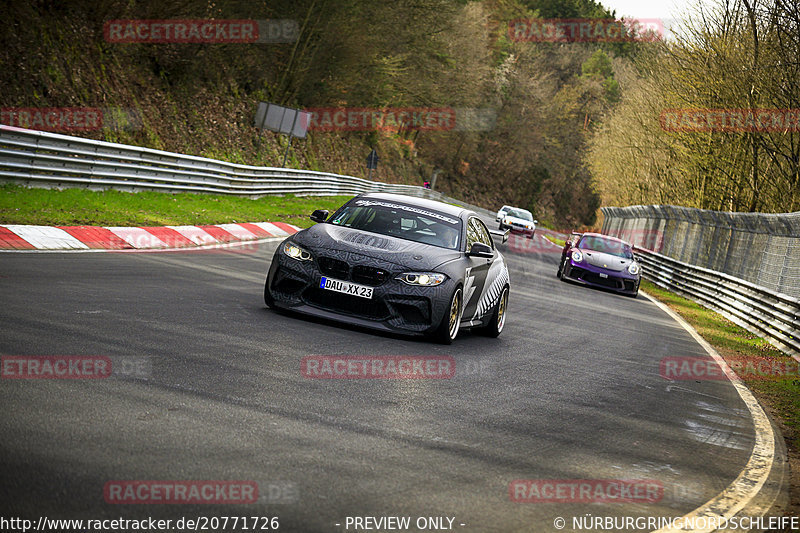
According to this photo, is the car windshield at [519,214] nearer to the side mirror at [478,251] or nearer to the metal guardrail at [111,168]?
the metal guardrail at [111,168]

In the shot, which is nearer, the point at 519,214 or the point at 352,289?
the point at 352,289

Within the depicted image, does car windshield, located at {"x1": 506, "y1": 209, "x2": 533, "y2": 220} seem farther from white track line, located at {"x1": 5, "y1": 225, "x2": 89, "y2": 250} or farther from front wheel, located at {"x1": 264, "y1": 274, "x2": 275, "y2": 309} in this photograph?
front wheel, located at {"x1": 264, "y1": 274, "x2": 275, "y2": 309}

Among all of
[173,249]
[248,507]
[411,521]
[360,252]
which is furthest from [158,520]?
[173,249]

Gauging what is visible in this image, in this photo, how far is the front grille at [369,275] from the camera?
9.43 meters

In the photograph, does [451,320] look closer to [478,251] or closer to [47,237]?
[478,251]

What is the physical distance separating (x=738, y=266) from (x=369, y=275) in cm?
1665

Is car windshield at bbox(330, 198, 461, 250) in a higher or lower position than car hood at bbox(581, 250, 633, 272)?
Result: higher

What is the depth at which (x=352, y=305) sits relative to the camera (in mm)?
9461

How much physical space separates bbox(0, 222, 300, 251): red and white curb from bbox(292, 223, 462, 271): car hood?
4433mm

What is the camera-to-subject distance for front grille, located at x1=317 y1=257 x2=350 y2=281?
947 cm

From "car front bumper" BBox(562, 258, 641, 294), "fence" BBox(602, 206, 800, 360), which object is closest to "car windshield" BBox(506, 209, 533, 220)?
"fence" BBox(602, 206, 800, 360)

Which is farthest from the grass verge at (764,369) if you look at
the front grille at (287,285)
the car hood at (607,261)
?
the front grille at (287,285)

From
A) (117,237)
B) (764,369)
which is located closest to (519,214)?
(764,369)

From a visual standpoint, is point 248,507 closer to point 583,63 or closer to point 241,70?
point 241,70
